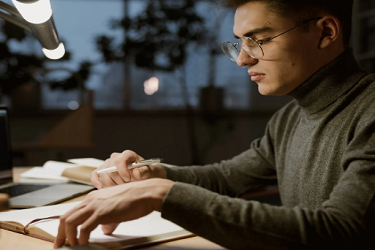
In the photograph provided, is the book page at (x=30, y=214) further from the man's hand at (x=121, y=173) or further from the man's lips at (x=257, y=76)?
the man's lips at (x=257, y=76)

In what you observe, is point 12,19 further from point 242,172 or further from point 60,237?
point 242,172

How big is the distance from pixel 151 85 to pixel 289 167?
4.08 metres

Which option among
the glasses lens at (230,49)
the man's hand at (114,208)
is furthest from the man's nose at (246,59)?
the man's hand at (114,208)

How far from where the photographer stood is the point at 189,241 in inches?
26.9

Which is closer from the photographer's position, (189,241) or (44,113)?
(189,241)

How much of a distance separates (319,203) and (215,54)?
405 centimetres

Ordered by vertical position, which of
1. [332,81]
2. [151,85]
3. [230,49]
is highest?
[151,85]

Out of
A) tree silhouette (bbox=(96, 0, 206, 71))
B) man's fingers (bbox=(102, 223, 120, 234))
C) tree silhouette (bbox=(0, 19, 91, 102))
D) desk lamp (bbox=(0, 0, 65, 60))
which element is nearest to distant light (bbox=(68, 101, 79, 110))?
tree silhouette (bbox=(0, 19, 91, 102))

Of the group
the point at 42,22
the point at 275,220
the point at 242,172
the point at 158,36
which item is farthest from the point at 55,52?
the point at 158,36

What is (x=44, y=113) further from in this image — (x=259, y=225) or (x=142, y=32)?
(x=259, y=225)

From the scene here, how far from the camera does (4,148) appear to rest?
1.25 m

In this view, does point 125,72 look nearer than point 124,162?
No

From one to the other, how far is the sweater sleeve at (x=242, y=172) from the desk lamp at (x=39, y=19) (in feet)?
1.66

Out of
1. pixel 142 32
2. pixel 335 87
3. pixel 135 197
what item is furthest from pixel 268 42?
pixel 142 32
